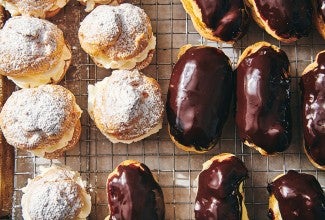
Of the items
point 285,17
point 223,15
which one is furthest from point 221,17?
point 285,17

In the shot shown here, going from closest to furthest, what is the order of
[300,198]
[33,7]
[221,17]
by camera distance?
[300,198] → [221,17] → [33,7]

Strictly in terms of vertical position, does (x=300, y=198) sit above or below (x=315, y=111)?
below

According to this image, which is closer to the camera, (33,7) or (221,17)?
(221,17)

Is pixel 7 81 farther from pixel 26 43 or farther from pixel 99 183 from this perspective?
pixel 99 183

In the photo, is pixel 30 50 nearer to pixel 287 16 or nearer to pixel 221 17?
pixel 221 17

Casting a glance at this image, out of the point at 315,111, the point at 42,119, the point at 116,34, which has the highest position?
the point at 116,34

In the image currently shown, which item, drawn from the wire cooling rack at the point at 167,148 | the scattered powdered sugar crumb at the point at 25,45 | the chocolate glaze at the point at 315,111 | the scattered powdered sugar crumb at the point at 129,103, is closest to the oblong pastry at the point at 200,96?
the scattered powdered sugar crumb at the point at 129,103
